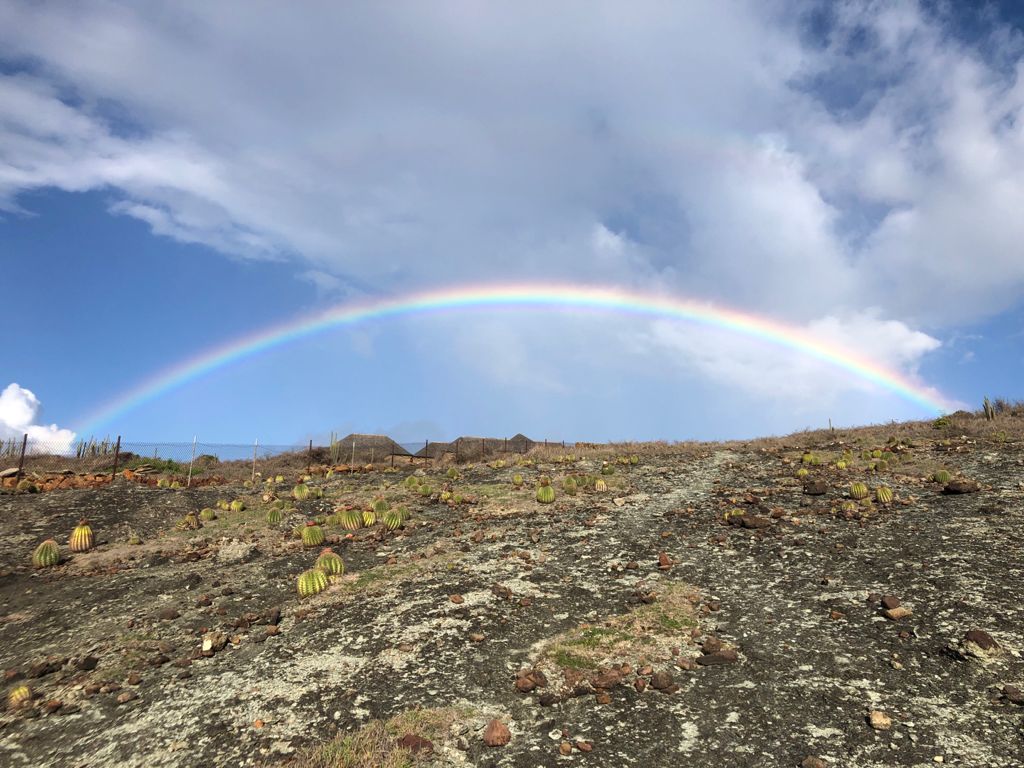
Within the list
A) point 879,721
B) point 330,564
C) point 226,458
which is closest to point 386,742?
point 879,721

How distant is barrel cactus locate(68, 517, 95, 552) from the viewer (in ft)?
59.6

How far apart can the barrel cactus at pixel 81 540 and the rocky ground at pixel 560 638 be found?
0.38 m

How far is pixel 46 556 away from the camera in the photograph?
16812mm

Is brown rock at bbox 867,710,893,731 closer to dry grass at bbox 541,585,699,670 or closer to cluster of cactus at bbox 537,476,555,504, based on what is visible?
dry grass at bbox 541,585,699,670

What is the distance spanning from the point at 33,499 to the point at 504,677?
78.2 feet

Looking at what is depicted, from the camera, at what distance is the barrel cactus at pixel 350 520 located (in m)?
20.0

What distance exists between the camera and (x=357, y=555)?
16812 millimetres

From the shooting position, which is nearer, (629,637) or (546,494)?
(629,637)

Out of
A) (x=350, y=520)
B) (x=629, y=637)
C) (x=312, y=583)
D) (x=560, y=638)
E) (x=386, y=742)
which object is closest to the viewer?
(x=386, y=742)

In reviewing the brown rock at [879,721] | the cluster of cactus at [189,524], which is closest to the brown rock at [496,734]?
the brown rock at [879,721]

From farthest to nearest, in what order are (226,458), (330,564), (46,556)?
(226,458) < (46,556) < (330,564)

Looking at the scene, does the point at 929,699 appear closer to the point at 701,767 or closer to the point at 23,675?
the point at 701,767

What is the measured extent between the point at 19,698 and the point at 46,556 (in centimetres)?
997

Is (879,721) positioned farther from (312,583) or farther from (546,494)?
(546,494)
